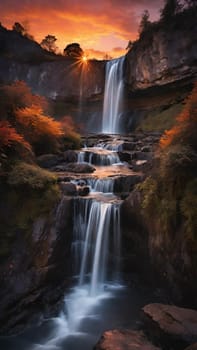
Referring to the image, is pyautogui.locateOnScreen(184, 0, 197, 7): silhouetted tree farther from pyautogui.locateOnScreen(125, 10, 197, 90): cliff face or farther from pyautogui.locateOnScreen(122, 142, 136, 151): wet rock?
pyautogui.locateOnScreen(122, 142, 136, 151): wet rock

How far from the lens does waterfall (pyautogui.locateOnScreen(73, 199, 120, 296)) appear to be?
896 cm

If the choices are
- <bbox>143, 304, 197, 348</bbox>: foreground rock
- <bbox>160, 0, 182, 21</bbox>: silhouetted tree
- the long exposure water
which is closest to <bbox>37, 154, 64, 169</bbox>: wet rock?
the long exposure water

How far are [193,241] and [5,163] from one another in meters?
A: 5.71

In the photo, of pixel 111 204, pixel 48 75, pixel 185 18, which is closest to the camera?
pixel 111 204

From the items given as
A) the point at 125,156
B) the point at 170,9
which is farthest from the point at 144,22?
the point at 125,156

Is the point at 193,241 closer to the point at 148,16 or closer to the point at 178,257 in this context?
the point at 178,257

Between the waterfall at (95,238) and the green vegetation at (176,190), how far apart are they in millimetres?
1521

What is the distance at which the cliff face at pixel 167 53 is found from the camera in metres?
22.9

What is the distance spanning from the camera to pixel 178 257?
7.30m

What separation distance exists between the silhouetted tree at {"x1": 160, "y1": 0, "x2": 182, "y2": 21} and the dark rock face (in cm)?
2293

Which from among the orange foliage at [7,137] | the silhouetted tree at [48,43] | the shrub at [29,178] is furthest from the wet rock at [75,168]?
the silhouetted tree at [48,43]

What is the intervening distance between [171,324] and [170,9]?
26494mm

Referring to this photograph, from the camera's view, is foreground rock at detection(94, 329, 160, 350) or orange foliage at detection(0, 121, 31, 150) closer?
foreground rock at detection(94, 329, 160, 350)

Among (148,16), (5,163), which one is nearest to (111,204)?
(5,163)
